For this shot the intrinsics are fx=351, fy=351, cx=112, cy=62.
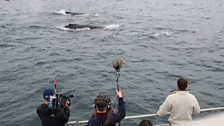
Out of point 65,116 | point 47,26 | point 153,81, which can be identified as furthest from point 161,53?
point 65,116

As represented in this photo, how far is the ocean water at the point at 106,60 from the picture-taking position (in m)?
19.7

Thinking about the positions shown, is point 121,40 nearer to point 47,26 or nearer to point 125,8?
point 47,26

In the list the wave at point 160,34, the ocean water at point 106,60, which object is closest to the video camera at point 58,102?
the ocean water at point 106,60

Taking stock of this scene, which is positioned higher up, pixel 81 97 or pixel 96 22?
pixel 96 22

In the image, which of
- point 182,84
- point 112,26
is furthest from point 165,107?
point 112,26

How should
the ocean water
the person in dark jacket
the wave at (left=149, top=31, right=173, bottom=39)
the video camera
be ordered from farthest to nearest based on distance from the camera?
the wave at (left=149, top=31, right=173, bottom=39) → the ocean water → the video camera → the person in dark jacket

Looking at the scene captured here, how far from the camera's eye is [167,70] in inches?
1011

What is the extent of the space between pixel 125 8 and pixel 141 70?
134ft

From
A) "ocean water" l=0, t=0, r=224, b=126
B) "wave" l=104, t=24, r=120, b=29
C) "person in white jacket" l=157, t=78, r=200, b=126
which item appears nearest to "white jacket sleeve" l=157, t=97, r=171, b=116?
"person in white jacket" l=157, t=78, r=200, b=126

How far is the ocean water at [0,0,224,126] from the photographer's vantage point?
64.6ft

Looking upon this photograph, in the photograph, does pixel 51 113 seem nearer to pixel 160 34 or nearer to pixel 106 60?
pixel 106 60

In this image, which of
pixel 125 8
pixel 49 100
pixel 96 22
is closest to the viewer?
pixel 49 100

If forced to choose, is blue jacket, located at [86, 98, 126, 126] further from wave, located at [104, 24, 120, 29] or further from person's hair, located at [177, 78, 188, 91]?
wave, located at [104, 24, 120, 29]

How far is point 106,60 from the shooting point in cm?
2897
